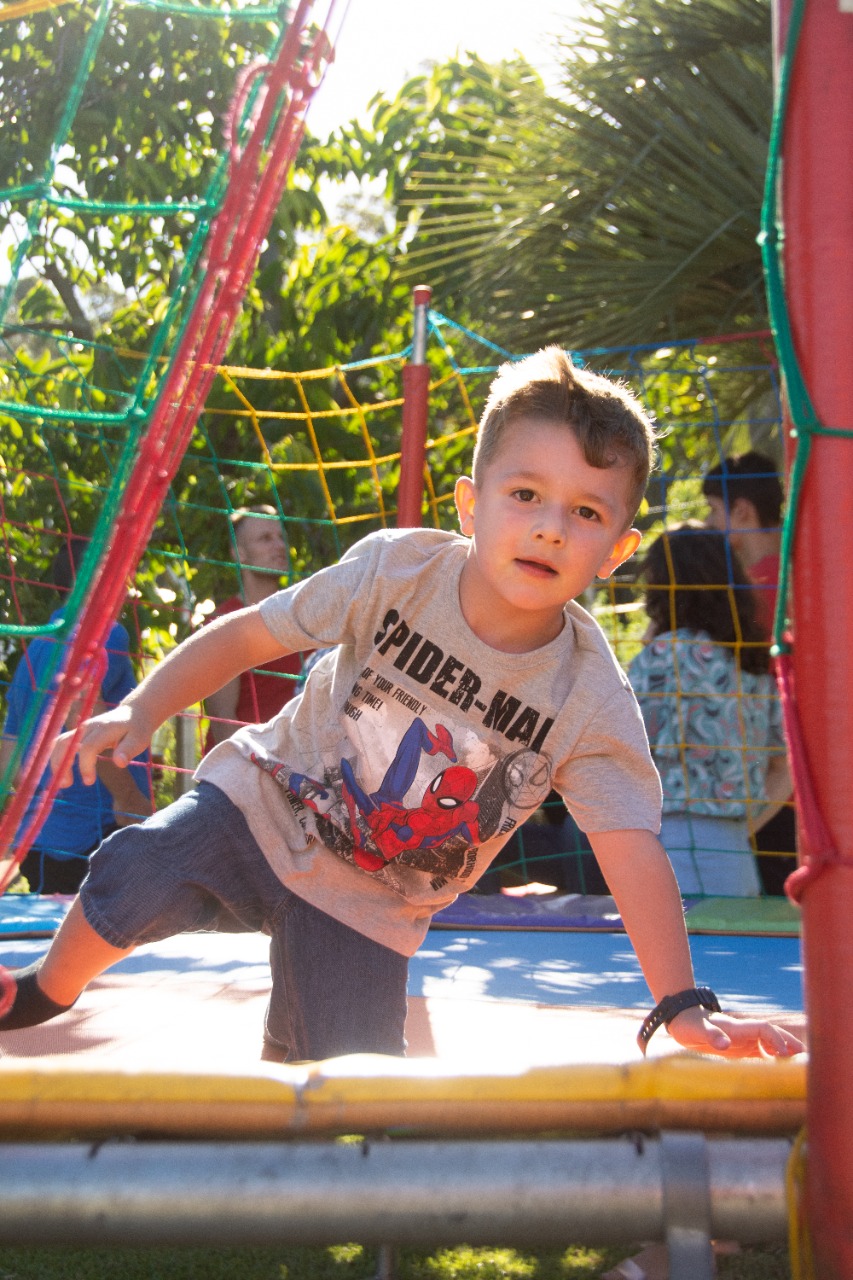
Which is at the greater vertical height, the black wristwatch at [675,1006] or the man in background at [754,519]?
the man in background at [754,519]

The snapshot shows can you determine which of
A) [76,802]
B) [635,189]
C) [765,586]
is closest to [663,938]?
[765,586]

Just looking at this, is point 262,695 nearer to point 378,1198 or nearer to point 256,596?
point 256,596

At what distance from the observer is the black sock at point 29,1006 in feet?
5.89

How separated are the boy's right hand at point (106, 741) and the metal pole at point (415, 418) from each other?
91.0 inches

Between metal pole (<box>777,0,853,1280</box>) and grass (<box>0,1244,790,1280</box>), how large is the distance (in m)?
0.95

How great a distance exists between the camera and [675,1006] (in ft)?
4.81

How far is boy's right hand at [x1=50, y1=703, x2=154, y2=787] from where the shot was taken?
1.56 m

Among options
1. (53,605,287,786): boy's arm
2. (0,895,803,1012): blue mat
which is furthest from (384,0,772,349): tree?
(53,605,287,786): boy's arm

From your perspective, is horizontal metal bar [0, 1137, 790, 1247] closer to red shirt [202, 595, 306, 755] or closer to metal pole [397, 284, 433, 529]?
metal pole [397, 284, 433, 529]

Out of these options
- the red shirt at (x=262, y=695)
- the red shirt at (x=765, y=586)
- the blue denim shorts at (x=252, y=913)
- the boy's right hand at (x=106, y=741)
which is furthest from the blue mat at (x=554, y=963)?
the boy's right hand at (x=106, y=741)

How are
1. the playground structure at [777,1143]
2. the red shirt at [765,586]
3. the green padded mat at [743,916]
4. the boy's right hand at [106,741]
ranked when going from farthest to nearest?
the red shirt at [765,586]
the green padded mat at [743,916]
the boy's right hand at [106,741]
the playground structure at [777,1143]

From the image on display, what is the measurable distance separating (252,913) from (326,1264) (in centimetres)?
49

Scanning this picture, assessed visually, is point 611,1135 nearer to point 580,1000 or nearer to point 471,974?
point 580,1000

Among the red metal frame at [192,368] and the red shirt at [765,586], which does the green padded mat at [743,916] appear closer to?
the red shirt at [765,586]
